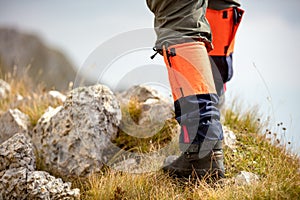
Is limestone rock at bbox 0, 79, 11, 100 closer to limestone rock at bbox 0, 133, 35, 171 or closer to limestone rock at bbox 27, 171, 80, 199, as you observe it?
limestone rock at bbox 0, 133, 35, 171

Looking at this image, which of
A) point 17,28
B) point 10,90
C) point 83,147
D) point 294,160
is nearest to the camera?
point 294,160

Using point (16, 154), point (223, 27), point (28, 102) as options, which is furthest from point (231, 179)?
point (28, 102)

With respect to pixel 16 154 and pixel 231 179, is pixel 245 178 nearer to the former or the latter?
pixel 231 179

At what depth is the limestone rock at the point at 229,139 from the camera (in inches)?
103

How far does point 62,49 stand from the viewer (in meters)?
16.9

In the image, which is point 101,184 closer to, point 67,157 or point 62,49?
point 67,157

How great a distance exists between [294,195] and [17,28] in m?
15.8

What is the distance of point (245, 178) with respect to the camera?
86.2 inches

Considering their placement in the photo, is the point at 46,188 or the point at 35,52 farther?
the point at 35,52

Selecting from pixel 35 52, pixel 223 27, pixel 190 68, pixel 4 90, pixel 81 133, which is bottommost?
pixel 35 52

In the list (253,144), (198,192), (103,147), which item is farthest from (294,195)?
(103,147)

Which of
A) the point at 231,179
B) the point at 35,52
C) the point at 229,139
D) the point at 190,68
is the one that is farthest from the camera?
the point at 35,52

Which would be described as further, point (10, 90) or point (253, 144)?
point (10, 90)

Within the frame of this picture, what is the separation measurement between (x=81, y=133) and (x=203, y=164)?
3.09ft
